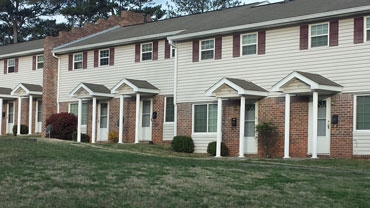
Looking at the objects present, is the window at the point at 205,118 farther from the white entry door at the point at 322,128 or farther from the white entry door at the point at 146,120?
the white entry door at the point at 322,128

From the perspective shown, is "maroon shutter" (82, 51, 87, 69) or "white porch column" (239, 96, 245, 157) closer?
"white porch column" (239, 96, 245, 157)

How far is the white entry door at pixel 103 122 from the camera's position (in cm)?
3142

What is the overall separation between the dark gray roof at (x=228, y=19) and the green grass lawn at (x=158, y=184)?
798 centimetres

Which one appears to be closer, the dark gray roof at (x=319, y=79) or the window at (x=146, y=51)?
the dark gray roof at (x=319, y=79)

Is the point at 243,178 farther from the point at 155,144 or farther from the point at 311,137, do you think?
the point at 155,144

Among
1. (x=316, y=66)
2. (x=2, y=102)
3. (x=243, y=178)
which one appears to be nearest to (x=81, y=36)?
(x=2, y=102)

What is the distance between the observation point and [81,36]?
120ft

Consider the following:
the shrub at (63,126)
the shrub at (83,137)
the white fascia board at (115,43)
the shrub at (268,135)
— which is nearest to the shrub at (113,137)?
the shrub at (83,137)

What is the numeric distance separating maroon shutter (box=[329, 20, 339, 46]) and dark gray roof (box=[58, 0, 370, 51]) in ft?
1.22

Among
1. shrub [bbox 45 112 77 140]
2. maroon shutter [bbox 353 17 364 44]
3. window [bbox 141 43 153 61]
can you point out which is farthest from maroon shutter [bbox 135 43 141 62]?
maroon shutter [bbox 353 17 364 44]

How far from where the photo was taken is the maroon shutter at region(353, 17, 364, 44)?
21078 millimetres

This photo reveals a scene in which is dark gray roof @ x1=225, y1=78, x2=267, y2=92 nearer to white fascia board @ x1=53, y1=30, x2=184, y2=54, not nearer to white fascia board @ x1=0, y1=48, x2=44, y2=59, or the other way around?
white fascia board @ x1=53, y1=30, x2=184, y2=54

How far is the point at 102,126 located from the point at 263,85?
36.0ft

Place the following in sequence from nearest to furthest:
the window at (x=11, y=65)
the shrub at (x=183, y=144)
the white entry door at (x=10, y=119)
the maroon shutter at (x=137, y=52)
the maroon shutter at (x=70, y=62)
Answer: the shrub at (x=183, y=144) < the maroon shutter at (x=137, y=52) < the maroon shutter at (x=70, y=62) < the white entry door at (x=10, y=119) < the window at (x=11, y=65)
